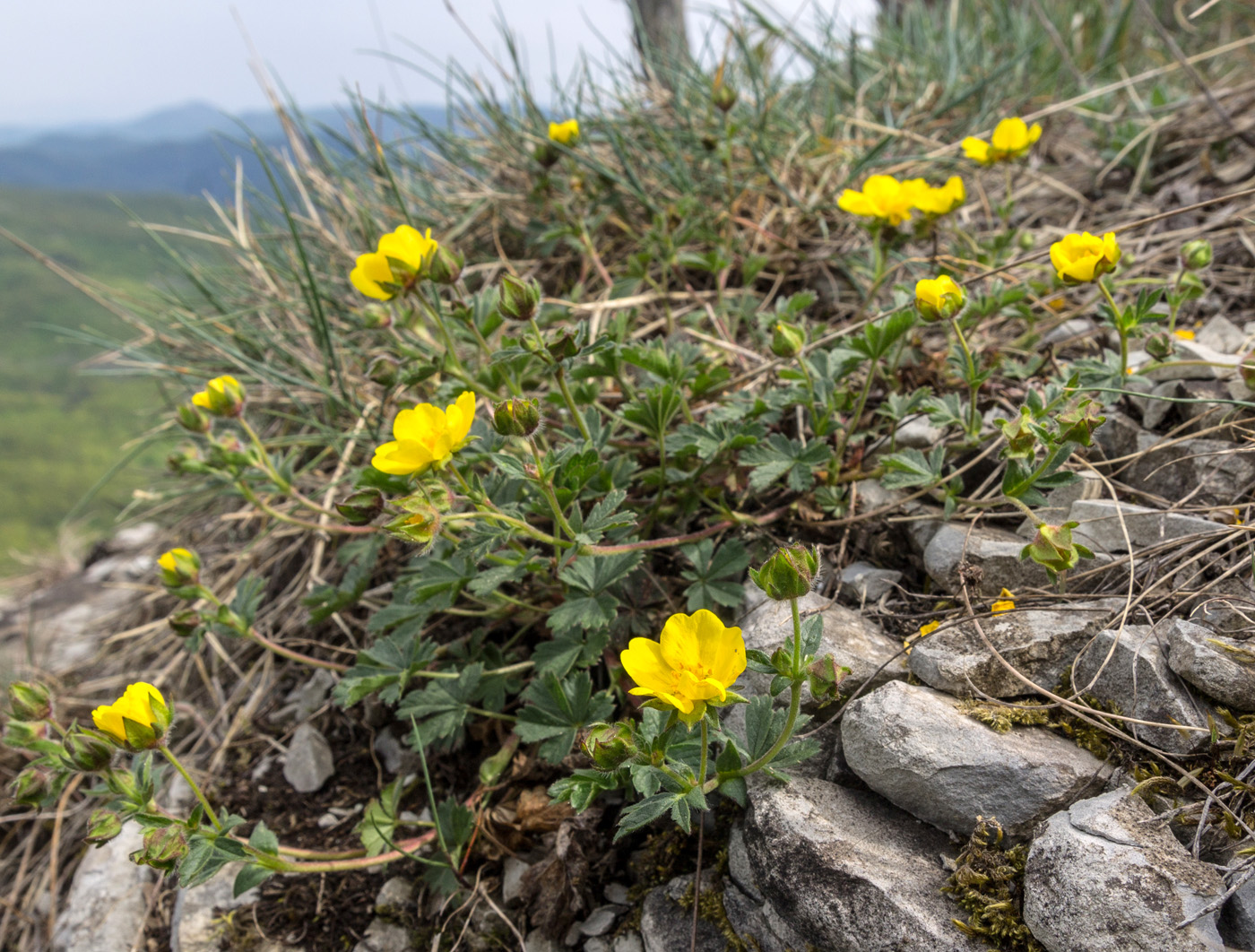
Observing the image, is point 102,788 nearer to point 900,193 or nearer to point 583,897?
point 583,897

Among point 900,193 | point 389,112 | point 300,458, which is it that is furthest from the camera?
point 389,112

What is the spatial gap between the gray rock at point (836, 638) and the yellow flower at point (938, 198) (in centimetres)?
119

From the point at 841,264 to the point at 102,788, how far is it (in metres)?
2.82

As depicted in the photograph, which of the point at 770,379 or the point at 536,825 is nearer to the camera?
the point at 536,825

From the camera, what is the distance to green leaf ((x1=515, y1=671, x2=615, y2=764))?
66.9 inches

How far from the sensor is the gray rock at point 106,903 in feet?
6.76

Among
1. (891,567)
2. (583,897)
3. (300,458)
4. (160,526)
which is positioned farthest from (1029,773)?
(160,526)

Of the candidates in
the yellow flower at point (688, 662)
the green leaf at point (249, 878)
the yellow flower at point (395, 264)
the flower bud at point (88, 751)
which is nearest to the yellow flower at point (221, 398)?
the yellow flower at point (395, 264)

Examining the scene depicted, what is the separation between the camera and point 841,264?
9.53 ft

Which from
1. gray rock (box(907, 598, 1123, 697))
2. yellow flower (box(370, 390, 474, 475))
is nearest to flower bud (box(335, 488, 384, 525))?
yellow flower (box(370, 390, 474, 475))

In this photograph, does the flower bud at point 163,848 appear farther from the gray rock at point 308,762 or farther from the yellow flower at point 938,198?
the yellow flower at point 938,198

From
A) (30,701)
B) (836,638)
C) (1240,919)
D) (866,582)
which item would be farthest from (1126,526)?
(30,701)

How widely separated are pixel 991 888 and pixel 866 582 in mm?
725

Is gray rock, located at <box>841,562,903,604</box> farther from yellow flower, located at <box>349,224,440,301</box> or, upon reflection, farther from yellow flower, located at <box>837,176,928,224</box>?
yellow flower, located at <box>349,224,440,301</box>
